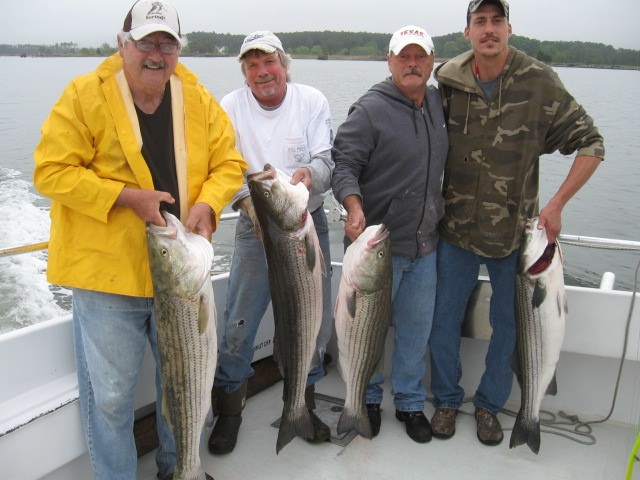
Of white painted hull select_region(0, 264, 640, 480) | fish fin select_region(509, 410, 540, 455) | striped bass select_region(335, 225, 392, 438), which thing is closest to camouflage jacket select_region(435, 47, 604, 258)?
white painted hull select_region(0, 264, 640, 480)

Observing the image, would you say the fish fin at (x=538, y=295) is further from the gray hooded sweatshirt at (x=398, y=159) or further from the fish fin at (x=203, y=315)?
the fish fin at (x=203, y=315)

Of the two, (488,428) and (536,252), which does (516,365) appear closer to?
(488,428)

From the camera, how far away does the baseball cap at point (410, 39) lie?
3508mm

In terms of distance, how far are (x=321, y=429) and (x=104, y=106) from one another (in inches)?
93.0

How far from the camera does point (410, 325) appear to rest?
12.8 ft

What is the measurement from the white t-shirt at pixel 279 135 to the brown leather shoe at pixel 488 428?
5.97 feet

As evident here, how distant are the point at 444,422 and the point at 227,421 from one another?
4.63 ft

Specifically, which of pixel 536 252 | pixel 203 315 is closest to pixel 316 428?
pixel 203 315

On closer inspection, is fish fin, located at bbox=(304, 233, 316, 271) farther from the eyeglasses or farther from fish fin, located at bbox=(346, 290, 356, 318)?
the eyeglasses

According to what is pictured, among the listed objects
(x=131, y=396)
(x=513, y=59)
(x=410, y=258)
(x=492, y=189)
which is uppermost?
(x=513, y=59)

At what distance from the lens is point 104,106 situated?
2.65m

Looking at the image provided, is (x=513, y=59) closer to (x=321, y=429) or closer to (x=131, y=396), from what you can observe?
(x=321, y=429)

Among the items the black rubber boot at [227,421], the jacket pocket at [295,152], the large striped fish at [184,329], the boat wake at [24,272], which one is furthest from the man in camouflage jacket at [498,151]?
the boat wake at [24,272]

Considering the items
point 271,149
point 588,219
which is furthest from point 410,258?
point 588,219
